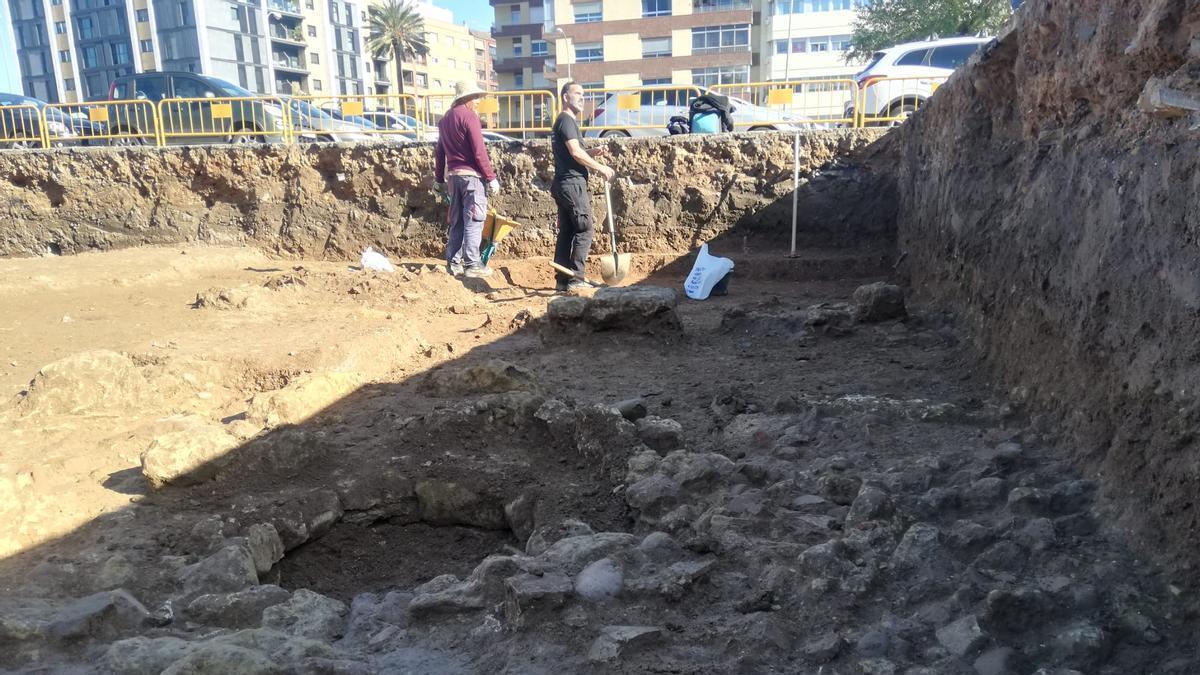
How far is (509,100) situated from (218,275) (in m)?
4.10

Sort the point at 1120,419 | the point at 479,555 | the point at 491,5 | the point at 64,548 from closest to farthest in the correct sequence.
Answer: the point at 1120,419
the point at 64,548
the point at 479,555
the point at 491,5

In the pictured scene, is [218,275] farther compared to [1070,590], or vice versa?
[218,275]

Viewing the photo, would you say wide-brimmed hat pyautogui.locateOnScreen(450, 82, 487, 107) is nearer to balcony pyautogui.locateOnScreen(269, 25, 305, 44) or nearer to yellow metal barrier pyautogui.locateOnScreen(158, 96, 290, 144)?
yellow metal barrier pyautogui.locateOnScreen(158, 96, 290, 144)

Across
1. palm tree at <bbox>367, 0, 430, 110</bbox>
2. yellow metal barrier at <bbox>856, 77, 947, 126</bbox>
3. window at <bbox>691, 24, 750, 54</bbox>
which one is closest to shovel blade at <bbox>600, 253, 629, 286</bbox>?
yellow metal barrier at <bbox>856, 77, 947, 126</bbox>

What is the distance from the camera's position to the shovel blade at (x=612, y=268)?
8.19 m

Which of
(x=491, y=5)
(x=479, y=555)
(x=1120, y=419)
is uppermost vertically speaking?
(x=491, y=5)

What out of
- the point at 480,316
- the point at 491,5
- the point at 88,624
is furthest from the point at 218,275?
the point at 491,5

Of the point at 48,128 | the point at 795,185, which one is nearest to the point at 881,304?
the point at 795,185

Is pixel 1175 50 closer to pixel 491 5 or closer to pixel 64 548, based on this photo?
pixel 64 548

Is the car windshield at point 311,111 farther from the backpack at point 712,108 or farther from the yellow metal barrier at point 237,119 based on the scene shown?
the backpack at point 712,108

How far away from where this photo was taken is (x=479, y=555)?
142 inches

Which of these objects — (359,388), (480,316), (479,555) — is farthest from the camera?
(480,316)

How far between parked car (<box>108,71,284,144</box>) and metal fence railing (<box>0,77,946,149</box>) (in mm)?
32

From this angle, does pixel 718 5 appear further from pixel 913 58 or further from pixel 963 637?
pixel 963 637
